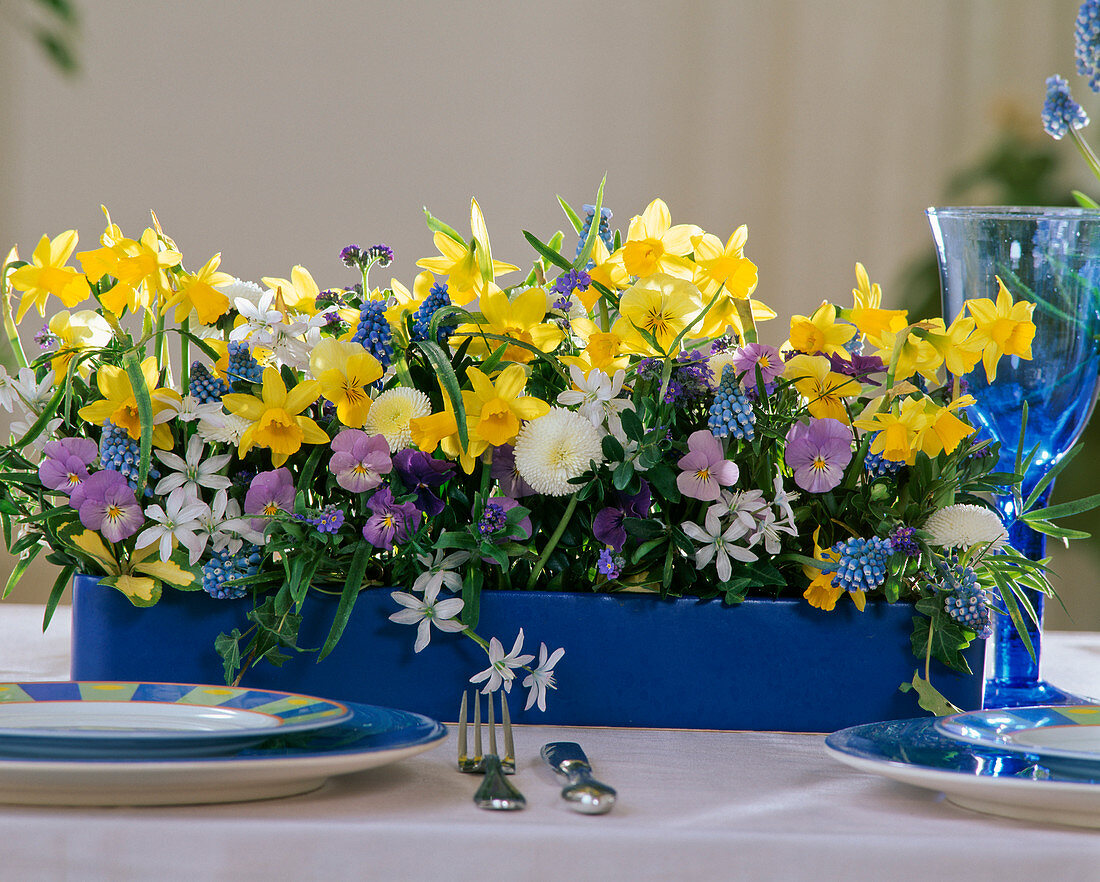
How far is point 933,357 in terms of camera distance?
568 millimetres

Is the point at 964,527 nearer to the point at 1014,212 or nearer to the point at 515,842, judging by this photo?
the point at 1014,212

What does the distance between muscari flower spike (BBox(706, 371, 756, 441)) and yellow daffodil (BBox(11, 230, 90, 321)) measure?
0.35 metres

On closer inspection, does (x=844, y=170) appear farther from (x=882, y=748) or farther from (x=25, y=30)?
(x=882, y=748)

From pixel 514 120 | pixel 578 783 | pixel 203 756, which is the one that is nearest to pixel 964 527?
pixel 578 783

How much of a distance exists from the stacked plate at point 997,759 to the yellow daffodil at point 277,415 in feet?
0.97

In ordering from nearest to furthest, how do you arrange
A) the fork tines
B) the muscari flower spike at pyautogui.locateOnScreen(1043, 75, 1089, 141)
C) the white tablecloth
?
the white tablecloth < the fork tines < the muscari flower spike at pyautogui.locateOnScreen(1043, 75, 1089, 141)

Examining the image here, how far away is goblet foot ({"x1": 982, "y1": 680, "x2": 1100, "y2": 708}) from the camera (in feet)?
1.98

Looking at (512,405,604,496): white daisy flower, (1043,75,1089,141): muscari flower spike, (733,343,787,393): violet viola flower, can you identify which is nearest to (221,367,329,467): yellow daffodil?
(512,405,604,496): white daisy flower

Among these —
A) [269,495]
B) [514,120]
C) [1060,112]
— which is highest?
[514,120]

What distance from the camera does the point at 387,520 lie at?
1.76 feet

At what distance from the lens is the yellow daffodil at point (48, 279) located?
59 centimetres

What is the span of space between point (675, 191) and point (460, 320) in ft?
8.71

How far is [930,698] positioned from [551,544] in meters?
0.21

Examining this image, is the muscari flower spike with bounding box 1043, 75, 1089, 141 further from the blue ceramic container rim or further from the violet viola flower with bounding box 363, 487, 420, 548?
the violet viola flower with bounding box 363, 487, 420, 548
